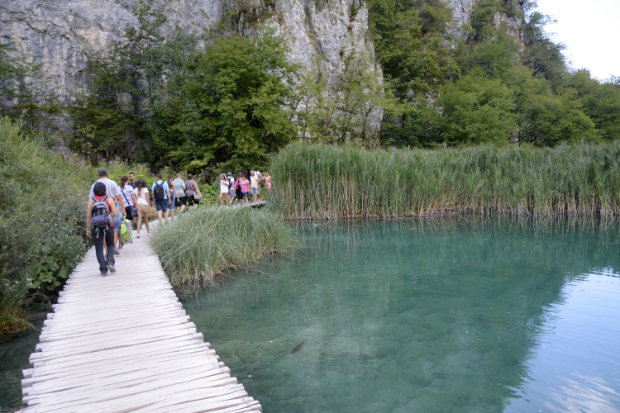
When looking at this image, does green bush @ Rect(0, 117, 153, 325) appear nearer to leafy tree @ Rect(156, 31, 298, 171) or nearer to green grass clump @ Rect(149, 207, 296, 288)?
green grass clump @ Rect(149, 207, 296, 288)

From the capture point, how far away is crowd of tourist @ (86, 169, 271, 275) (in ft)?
18.8

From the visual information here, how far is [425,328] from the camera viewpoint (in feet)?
17.3

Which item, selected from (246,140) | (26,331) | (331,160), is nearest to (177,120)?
(246,140)

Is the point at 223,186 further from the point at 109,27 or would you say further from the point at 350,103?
the point at 109,27

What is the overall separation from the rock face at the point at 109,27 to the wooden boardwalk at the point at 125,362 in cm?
1942

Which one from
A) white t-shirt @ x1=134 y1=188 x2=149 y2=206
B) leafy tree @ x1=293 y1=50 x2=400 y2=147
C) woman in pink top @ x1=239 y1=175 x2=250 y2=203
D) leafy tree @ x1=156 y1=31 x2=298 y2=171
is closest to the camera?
white t-shirt @ x1=134 y1=188 x2=149 y2=206

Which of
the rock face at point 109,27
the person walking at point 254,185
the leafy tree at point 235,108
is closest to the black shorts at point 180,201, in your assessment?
the person walking at point 254,185

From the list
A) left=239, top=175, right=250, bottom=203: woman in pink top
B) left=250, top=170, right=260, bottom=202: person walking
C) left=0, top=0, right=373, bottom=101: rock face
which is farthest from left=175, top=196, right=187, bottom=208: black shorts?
left=0, top=0, right=373, bottom=101: rock face

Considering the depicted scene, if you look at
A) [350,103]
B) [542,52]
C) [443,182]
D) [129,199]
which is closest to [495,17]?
[542,52]

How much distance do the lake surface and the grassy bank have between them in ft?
13.2

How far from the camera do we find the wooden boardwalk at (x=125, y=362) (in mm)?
2721

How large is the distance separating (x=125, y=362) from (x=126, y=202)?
5.96 metres

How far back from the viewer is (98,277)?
5.98 m

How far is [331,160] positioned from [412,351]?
925 centimetres
